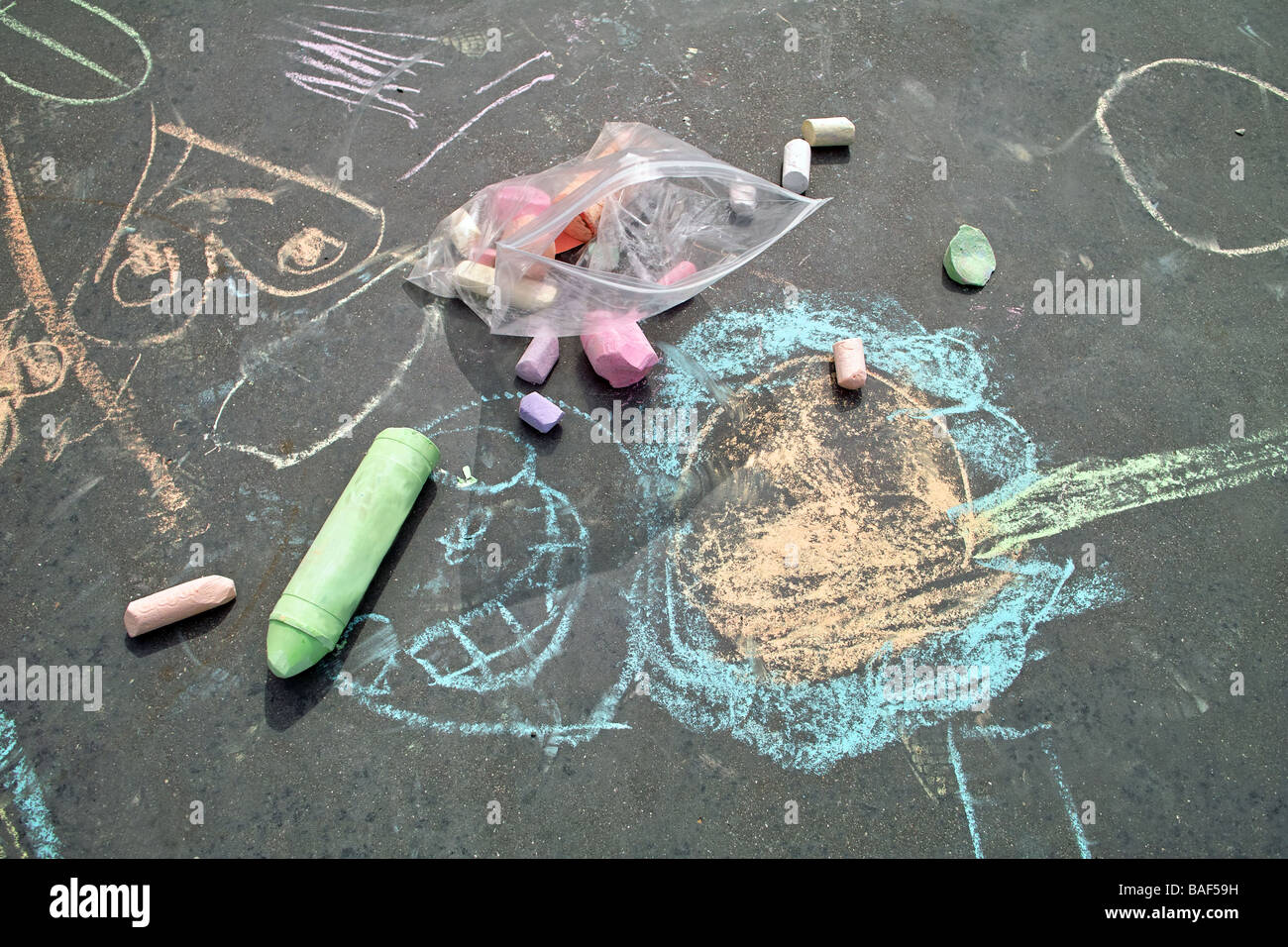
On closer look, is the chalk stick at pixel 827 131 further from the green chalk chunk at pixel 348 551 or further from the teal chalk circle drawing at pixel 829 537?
the green chalk chunk at pixel 348 551

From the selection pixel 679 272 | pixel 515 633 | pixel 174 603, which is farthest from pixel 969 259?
pixel 174 603

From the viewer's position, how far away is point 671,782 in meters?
3.26

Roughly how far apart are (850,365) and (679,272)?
865mm

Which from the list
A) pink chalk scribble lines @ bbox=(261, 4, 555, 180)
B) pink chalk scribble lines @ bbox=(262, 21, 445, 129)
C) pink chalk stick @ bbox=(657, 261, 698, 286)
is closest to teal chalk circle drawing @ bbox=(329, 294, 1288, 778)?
pink chalk stick @ bbox=(657, 261, 698, 286)

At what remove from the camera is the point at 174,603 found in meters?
3.37

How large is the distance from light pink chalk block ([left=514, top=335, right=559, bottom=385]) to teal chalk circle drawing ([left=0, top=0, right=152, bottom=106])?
2.68 m

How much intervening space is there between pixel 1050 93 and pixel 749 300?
2192 mm

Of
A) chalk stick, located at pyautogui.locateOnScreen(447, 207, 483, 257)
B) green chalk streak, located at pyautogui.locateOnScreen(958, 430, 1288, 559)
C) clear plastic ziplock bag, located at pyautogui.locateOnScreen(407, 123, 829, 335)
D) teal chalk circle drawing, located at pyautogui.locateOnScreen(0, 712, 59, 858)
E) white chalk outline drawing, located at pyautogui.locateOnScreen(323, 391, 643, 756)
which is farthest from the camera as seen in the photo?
chalk stick, located at pyautogui.locateOnScreen(447, 207, 483, 257)

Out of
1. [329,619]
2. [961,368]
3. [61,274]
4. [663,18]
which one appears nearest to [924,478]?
[961,368]

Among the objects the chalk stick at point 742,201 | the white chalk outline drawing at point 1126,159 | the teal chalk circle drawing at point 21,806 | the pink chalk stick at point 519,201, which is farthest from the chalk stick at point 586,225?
the teal chalk circle drawing at point 21,806

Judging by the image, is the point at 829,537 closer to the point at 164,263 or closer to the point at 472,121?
the point at 472,121

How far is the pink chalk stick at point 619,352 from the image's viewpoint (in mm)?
3717

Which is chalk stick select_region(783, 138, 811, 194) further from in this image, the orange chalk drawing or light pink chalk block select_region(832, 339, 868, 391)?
the orange chalk drawing

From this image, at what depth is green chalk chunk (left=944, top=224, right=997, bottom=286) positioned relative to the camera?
4141 millimetres
